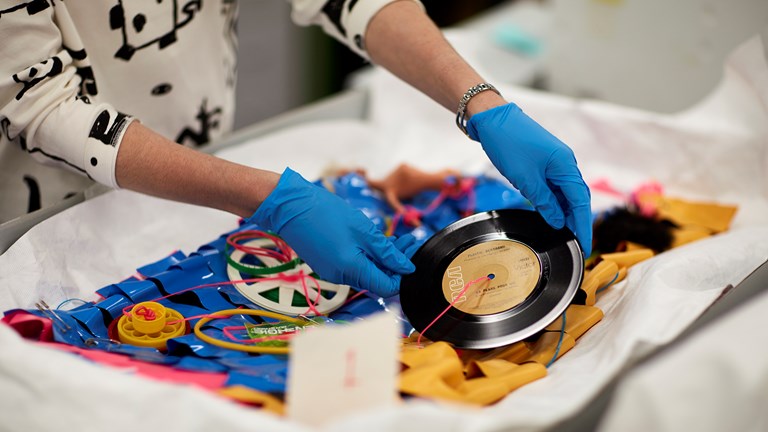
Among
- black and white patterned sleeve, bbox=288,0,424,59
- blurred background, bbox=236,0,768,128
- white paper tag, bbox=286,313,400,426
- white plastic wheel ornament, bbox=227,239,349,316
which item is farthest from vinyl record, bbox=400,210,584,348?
blurred background, bbox=236,0,768,128

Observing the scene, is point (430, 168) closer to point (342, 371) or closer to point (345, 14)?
point (345, 14)

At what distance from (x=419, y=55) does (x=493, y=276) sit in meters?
0.46

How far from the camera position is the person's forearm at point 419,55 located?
1177 mm

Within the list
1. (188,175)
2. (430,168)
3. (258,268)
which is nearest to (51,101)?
(188,175)

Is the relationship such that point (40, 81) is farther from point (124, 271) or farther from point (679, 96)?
point (679, 96)

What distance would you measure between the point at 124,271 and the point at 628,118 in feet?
3.57

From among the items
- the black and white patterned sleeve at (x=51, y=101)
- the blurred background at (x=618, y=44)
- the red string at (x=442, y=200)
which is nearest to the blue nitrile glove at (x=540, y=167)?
the red string at (x=442, y=200)

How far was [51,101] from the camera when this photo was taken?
3.36ft

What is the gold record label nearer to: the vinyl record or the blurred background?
the vinyl record

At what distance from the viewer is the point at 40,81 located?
3.34 ft

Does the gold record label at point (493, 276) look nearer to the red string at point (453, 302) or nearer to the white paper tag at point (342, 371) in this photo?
the red string at point (453, 302)

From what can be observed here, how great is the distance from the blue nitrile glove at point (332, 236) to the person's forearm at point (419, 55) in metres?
0.30

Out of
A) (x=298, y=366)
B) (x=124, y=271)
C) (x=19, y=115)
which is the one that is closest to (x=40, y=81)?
(x=19, y=115)

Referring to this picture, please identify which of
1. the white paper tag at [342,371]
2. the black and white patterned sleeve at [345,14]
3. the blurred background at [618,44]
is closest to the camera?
the white paper tag at [342,371]
